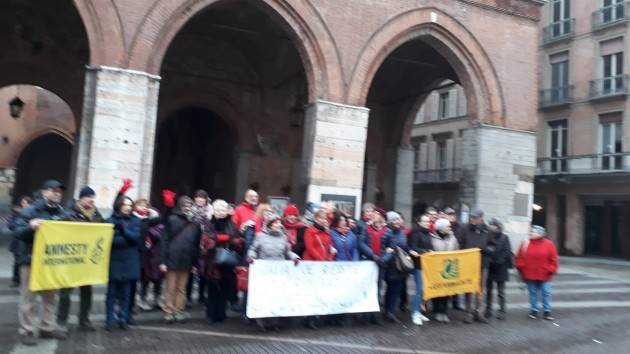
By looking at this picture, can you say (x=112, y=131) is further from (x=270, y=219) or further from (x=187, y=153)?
(x=187, y=153)

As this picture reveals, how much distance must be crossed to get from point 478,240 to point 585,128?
1998 cm

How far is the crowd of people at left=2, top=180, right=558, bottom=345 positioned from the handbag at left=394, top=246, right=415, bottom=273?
39 millimetres

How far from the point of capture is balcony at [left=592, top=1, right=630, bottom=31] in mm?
25031

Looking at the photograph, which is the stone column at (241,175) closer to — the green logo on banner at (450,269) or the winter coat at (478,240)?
the winter coat at (478,240)

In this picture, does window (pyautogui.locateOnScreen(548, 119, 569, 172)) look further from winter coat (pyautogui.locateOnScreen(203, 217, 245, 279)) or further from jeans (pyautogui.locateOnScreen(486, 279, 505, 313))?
winter coat (pyautogui.locateOnScreen(203, 217, 245, 279))

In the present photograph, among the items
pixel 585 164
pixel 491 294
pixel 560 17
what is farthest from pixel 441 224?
pixel 560 17

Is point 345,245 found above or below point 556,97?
below

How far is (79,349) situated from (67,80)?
1180cm

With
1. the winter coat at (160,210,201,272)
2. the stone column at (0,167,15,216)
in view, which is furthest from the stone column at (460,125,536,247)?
the stone column at (0,167,15,216)

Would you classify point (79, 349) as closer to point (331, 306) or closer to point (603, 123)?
point (331, 306)

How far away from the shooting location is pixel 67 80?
16.0 meters

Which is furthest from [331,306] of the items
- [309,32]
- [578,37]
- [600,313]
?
[578,37]

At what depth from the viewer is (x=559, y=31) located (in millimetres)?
28094

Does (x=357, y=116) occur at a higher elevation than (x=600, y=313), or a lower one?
higher
